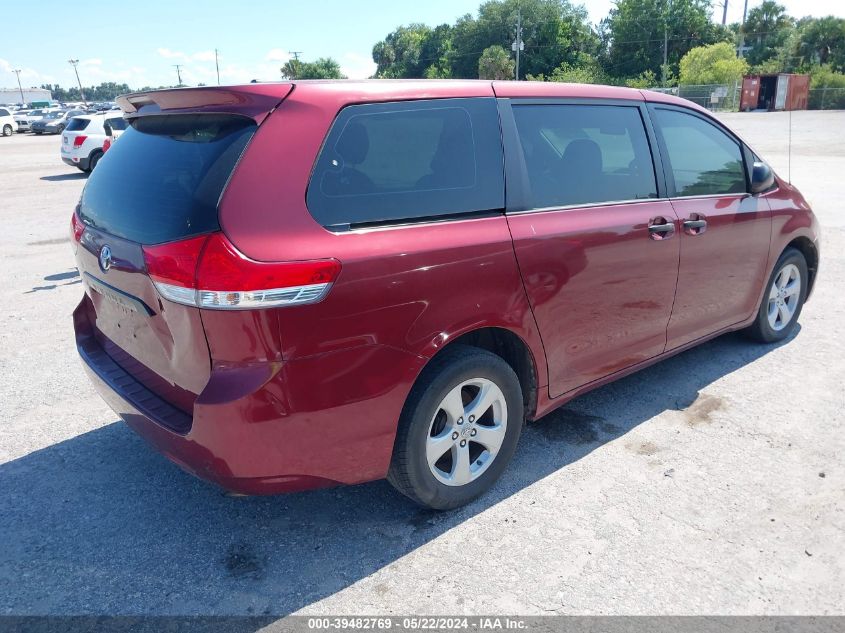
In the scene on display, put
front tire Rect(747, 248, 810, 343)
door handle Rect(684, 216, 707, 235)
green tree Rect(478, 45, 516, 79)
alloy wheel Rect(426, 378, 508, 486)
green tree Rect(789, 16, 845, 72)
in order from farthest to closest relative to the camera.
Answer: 1. green tree Rect(478, 45, 516, 79)
2. green tree Rect(789, 16, 845, 72)
3. front tire Rect(747, 248, 810, 343)
4. door handle Rect(684, 216, 707, 235)
5. alloy wheel Rect(426, 378, 508, 486)

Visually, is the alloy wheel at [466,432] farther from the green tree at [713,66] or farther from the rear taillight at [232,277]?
the green tree at [713,66]

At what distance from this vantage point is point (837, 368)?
451 centimetres

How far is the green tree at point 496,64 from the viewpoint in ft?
228

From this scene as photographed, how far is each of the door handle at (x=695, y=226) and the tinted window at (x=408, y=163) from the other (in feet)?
4.72

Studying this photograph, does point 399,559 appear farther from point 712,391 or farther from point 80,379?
point 80,379

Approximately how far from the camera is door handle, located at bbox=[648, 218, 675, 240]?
3.52 metres

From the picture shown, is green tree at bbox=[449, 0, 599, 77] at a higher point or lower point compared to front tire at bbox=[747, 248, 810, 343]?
higher

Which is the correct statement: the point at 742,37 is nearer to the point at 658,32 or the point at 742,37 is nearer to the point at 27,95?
the point at 658,32

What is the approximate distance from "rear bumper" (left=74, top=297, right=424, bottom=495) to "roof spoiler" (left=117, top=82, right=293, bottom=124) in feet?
3.12

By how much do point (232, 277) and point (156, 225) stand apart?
1.51ft

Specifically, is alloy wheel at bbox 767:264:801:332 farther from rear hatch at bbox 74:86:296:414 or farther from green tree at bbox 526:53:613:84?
green tree at bbox 526:53:613:84

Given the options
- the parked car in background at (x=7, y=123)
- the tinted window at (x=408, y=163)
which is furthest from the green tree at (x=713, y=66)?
the tinted window at (x=408, y=163)

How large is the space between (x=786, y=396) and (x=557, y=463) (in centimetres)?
179

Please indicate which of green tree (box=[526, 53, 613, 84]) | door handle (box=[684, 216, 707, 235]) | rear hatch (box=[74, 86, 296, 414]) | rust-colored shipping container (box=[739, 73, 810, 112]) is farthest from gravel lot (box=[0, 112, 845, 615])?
green tree (box=[526, 53, 613, 84])
